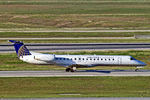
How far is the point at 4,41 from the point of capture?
3297 inches

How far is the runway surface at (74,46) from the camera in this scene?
73938 millimetres

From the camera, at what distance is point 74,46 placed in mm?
77750

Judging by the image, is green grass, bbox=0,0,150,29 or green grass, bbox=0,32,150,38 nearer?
green grass, bbox=0,32,150,38

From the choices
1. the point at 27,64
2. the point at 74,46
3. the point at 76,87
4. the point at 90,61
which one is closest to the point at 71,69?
Answer: the point at 90,61

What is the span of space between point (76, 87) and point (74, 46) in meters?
34.9

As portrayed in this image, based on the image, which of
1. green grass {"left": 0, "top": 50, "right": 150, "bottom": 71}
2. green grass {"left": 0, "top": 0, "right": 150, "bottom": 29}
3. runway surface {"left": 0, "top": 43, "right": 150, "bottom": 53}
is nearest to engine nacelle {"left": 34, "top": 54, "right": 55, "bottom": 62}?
green grass {"left": 0, "top": 50, "right": 150, "bottom": 71}

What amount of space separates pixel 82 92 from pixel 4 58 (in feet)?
89.2


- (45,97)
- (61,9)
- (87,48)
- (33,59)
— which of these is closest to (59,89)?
(45,97)

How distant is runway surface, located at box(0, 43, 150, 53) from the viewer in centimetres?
7394

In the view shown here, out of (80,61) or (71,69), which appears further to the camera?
(71,69)

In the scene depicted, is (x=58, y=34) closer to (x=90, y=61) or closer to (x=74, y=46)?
(x=74, y=46)

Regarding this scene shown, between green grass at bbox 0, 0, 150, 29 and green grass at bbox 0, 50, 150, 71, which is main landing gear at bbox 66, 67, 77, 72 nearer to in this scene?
green grass at bbox 0, 50, 150, 71

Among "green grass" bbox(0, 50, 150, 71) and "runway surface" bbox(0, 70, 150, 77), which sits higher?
"green grass" bbox(0, 50, 150, 71)

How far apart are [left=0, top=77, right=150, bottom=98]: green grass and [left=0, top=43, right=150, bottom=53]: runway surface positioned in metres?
26.0
